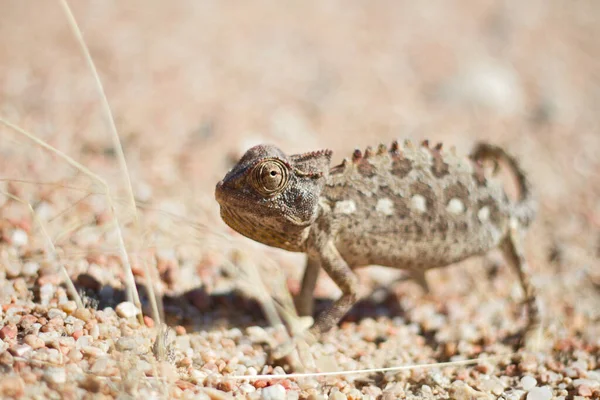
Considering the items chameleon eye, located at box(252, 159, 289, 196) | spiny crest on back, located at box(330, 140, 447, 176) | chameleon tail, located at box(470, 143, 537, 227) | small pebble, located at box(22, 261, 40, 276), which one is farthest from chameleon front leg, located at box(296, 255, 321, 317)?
small pebble, located at box(22, 261, 40, 276)

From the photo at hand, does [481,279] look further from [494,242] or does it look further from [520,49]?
[520,49]

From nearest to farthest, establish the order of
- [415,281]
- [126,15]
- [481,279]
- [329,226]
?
[329,226] < [415,281] < [481,279] < [126,15]

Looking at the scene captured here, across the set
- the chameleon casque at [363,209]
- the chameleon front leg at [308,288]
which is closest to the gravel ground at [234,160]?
the chameleon front leg at [308,288]

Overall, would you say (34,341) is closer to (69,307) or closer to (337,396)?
(69,307)

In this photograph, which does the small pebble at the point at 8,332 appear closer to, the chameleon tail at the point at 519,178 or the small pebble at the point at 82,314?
the small pebble at the point at 82,314

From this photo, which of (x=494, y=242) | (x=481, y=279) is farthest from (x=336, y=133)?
(x=494, y=242)
